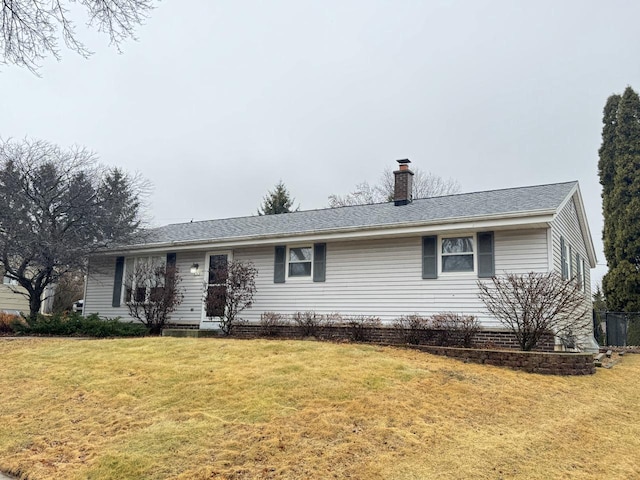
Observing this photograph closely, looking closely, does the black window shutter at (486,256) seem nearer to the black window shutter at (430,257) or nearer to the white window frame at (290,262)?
the black window shutter at (430,257)

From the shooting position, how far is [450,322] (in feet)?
35.0

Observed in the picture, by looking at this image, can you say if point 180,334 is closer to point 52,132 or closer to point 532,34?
point 52,132

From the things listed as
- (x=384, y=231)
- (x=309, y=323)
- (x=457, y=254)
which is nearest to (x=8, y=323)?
(x=309, y=323)

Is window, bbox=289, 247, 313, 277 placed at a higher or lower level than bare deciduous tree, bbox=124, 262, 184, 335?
higher

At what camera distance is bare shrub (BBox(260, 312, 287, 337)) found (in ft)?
42.0

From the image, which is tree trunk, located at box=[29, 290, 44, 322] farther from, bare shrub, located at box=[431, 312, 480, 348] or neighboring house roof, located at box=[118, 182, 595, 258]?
bare shrub, located at box=[431, 312, 480, 348]

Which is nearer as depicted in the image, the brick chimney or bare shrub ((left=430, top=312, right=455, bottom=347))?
bare shrub ((left=430, top=312, right=455, bottom=347))

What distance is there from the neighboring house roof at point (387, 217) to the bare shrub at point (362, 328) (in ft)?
7.14

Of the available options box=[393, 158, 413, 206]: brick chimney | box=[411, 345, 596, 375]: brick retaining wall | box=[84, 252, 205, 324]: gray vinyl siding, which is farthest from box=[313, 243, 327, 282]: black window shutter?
box=[411, 345, 596, 375]: brick retaining wall

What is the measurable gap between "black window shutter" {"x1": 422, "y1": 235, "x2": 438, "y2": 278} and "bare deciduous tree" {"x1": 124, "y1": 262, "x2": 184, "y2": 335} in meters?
7.06

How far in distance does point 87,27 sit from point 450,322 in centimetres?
850

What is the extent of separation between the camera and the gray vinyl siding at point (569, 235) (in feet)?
36.3

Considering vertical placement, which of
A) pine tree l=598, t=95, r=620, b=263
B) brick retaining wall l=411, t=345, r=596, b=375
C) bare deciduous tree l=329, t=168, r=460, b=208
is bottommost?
brick retaining wall l=411, t=345, r=596, b=375

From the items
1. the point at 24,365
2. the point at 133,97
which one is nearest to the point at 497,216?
the point at 24,365
